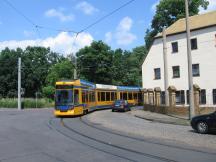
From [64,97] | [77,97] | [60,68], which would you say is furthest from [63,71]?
[64,97]

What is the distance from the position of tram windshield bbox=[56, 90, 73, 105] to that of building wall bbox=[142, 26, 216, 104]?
14170 millimetres

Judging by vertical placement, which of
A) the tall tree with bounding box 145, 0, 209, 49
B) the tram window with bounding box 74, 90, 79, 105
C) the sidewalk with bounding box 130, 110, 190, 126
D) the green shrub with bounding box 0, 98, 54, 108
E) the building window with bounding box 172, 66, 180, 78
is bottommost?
the sidewalk with bounding box 130, 110, 190, 126

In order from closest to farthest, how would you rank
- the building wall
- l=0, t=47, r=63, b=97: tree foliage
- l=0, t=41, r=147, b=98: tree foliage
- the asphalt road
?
the asphalt road, the building wall, l=0, t=41, r=147, b=98: tree foliage, l=0, t=47, r=63, b=97: tree foliage

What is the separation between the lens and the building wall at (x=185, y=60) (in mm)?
37906

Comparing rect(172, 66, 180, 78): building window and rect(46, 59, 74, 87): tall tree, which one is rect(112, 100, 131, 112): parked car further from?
rect(46, 59, 74, 87): tall tree

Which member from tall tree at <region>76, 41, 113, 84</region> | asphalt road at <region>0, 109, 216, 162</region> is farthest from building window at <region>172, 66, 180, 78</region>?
tall tree at <region>76, 41, 113, 84</region>

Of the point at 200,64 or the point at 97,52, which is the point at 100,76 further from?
the point at 200,64

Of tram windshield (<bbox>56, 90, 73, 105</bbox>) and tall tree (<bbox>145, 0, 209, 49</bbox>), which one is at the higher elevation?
tall tree (<bbox>145, 0, 209, 49</bbox>)

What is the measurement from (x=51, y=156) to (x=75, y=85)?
1908 cm

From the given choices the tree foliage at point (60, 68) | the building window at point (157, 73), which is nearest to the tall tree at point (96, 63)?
the tree foliage at point (60, 68)

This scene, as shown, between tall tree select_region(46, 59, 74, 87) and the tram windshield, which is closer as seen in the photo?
the tram windshield

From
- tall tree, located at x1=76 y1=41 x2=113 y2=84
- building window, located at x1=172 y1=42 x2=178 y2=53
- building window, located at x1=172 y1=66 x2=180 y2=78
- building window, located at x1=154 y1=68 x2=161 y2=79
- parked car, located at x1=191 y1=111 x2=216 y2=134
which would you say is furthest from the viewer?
tall tree, located at x1=76 y1=41 x2=113 y2=84

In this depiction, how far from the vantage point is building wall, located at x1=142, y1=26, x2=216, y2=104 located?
37.9 m

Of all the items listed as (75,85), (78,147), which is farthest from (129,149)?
(75,85)
